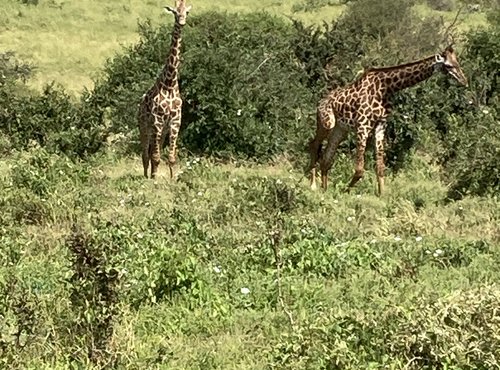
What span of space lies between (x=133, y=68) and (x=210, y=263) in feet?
29.7

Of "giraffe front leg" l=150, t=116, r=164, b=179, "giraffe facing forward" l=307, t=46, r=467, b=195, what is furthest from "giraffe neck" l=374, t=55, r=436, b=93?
"giraffe front leg" l=150, t=116, r=164, b=179

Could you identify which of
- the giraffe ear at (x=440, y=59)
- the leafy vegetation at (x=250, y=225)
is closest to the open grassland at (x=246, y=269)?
the leafy vegetation at (x=250, y=225)

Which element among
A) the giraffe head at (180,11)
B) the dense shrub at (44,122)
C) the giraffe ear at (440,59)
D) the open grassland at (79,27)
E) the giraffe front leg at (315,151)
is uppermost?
the giraffe head at (180,11)

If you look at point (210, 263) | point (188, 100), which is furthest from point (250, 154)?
point (210, 263)

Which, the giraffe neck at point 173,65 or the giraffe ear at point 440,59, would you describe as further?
the giraffe neck at point 173,65

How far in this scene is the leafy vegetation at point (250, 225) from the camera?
528cm

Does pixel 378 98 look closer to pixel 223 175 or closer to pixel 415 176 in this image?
pixel 415 176

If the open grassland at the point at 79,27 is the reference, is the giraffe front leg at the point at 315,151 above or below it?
above

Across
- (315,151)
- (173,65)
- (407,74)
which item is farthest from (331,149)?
(173,65)

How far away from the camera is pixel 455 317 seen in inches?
197

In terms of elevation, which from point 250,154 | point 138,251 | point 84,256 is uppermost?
point 84,256

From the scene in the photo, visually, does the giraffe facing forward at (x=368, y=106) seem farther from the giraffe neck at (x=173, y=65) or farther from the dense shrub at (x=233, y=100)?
the giraffe neck at (x=173, y=65)

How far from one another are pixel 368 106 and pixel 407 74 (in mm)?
633

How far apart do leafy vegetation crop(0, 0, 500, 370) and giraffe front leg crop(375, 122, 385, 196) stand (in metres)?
0.25
